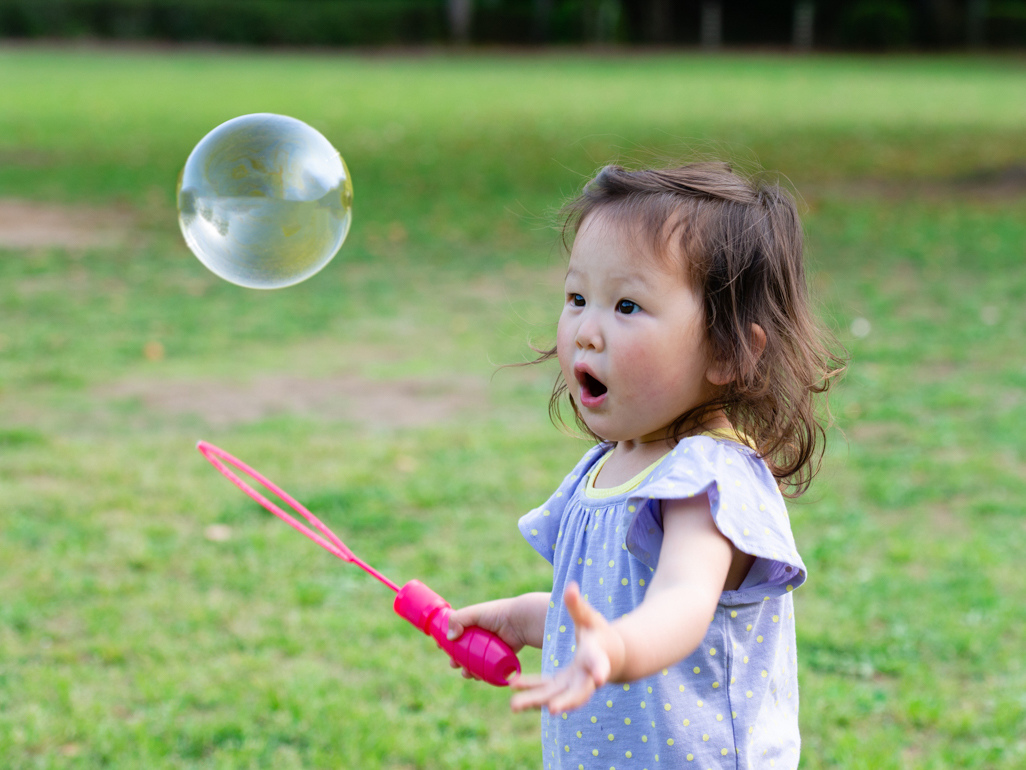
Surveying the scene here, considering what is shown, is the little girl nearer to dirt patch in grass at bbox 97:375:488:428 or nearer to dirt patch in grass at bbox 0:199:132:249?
dirt patch in grass at bbox 97:375:488:428

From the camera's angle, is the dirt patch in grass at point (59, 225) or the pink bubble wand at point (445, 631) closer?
the pink bubble wand at point (445, 631)

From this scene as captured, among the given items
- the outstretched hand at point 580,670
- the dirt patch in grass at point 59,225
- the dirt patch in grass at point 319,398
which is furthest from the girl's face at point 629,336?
the dirt patch in grass at point 59,225

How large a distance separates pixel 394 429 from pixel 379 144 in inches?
422

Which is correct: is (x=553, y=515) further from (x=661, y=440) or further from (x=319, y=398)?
(x=319, y=398)

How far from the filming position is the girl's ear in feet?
5.17

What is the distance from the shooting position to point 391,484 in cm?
450

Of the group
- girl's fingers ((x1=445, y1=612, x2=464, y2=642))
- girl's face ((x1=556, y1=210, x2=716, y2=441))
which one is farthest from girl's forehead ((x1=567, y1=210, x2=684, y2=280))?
girl's fingers ((x1=445, y1=612, x2=464, y2=642))

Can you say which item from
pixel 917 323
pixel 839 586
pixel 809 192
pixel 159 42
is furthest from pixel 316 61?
pixel 839 586

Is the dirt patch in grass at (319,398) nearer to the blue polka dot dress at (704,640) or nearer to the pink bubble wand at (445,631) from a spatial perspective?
the pink bubble wand at (445,631)

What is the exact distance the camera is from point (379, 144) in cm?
1528

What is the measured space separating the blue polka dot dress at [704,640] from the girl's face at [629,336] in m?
0.08

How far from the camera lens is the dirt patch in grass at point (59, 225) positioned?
9.32 m

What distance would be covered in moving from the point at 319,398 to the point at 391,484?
1.26 metres

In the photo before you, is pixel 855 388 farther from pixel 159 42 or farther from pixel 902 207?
pixel 159 42
